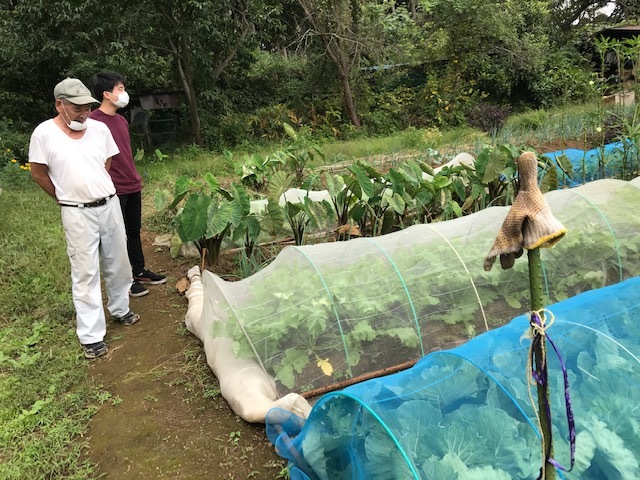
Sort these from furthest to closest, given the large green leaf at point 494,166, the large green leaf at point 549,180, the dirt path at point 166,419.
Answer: the large green leaf at point 549,180 → the large green leaf at point 494,166 → the dirt path at point 166,419

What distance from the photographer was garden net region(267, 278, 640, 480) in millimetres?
1443

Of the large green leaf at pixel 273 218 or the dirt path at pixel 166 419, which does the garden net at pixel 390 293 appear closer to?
the dirt path at pixel 166 419

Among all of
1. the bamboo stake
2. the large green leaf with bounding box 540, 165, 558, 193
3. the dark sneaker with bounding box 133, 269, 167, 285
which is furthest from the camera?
the large green leaf with bounding box 540, 165, 558, 193

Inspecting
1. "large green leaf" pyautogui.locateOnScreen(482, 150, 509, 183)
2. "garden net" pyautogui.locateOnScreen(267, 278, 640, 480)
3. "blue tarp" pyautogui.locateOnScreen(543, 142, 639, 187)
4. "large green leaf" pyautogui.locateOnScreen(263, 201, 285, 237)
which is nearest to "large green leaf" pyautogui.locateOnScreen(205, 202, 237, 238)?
"large green leaf" pyautogui.locateOnScreen(263, 201, 285, 237)

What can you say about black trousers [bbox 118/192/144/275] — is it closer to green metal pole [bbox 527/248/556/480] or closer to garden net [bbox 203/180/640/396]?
garden net [bbox 203/180/640/396]

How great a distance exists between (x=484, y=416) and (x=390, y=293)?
3.96 ft

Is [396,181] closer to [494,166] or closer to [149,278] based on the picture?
[494,166]

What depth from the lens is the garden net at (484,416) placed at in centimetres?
144

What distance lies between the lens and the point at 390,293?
8.79ft

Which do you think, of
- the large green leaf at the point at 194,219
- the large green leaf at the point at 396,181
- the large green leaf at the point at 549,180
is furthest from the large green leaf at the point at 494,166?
the large green leaf at the point at 194,219

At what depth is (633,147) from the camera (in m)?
4.84

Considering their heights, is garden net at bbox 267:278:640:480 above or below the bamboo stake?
above

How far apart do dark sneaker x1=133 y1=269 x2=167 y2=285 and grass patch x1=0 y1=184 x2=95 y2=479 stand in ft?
1.83

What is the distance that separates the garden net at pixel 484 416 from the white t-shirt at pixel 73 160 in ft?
6.43
